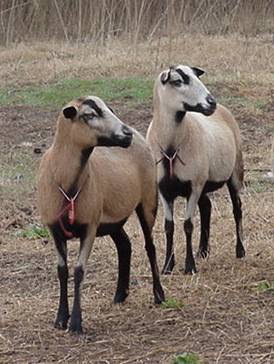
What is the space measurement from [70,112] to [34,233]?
10.8 feet

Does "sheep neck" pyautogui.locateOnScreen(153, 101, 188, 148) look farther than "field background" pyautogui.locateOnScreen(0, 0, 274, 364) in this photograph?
Yes

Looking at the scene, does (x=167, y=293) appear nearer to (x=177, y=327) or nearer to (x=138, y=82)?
(x=177, y=327)

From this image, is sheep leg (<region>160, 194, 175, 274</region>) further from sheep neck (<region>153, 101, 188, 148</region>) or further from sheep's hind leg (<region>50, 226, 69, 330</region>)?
sheep's hind leg (<region>50, 226, 69, 330</region>)

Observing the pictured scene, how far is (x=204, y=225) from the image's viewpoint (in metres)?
8.80

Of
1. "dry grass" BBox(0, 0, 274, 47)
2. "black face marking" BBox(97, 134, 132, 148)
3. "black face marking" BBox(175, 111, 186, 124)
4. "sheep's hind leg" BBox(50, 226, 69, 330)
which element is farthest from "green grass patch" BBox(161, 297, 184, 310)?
"dry grass" BBox(0, 0, 274, 47)

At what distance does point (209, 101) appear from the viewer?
809 centimetres

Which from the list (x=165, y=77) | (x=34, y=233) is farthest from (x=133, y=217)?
(x=165, y=77)

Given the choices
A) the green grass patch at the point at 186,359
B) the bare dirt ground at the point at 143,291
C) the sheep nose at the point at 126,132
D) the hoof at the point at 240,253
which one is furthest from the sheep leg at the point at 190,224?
the green grass patch at the point at 186,359

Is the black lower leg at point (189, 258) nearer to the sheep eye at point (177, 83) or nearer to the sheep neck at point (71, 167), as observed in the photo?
the sheep eye at point (177, 83)

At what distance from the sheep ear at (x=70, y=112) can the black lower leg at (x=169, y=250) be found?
2.08 meters

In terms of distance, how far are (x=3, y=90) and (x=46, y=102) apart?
1.42 meters

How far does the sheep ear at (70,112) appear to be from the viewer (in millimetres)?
6415

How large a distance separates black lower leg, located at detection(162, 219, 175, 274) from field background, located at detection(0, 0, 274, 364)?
0.09m

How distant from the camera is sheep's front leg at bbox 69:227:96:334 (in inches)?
255
